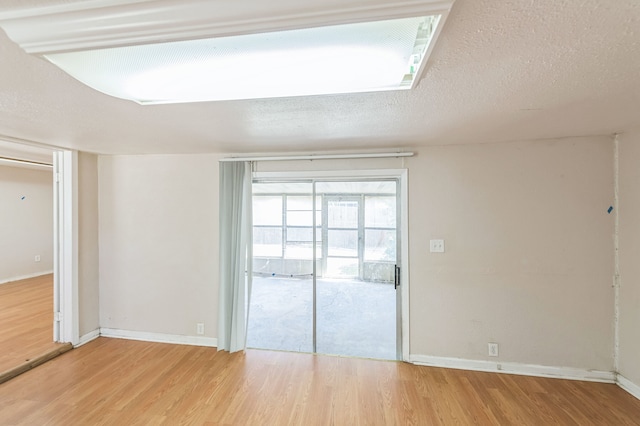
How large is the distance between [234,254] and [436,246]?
216 cm

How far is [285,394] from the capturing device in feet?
7.26

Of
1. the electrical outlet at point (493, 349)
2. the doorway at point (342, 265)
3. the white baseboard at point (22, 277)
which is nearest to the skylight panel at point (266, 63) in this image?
the doorway at point (342, 265)

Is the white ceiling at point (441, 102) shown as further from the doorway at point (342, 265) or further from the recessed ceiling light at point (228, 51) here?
the doorway at point (342, 265)

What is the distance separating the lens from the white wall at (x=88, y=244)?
3.01 meters

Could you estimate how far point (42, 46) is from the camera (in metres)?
0.91

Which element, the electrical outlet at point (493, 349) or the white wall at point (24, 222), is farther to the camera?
the white wall at point (24, 222)

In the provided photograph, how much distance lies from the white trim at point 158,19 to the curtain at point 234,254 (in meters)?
2.03

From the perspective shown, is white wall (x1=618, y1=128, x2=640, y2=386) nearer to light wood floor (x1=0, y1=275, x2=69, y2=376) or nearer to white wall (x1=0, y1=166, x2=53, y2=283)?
light wood floor (x1=0, y1=275, x2=69, y2=376)

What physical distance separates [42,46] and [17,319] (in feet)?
14.6

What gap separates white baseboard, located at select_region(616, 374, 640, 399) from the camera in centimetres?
213

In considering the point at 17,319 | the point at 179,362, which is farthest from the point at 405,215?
the point at 17,319

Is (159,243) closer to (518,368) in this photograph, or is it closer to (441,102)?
(441,102)

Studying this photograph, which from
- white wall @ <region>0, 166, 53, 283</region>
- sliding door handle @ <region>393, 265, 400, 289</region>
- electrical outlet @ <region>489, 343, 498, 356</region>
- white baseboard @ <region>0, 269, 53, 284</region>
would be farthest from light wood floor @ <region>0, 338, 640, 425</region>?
white wall @ <region>0, 166, 53, 283</region>

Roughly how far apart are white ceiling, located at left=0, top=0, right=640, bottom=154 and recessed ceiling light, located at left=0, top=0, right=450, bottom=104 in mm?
63
